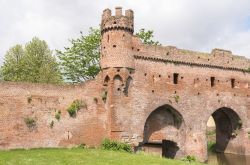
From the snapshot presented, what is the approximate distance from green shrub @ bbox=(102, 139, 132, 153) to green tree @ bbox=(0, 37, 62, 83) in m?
17.2

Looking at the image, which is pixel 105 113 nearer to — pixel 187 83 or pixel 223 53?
pixel 187 83

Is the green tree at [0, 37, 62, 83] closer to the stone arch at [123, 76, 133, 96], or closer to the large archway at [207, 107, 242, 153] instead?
the stone arch at [123, 76, 133, 96]

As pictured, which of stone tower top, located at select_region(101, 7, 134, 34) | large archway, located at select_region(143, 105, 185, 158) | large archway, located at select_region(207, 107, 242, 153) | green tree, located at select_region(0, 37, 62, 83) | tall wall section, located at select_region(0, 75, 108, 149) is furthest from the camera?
green tree, located at select_region(0, 37, 62, 83)

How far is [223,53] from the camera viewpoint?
1282 inches

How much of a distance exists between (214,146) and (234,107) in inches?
266

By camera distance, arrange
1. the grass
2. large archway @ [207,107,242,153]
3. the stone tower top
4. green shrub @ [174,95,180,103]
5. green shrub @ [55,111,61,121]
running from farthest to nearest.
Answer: large archway @ [207,107,242,153]
green shrub @ [174,95,180,103]
the stone tower top
green shrub @ [55,111,61,121]
the grass

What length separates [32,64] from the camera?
41750mm

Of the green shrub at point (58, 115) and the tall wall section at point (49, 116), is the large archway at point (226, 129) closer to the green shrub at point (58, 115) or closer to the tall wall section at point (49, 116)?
the tall wall section at point (49, 116)

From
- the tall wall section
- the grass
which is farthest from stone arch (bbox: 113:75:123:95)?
the grass

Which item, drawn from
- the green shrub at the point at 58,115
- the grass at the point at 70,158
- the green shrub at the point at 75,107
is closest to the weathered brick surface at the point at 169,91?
the green shrub at the point at 75,107

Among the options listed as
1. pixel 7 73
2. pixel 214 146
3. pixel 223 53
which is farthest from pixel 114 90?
pixel 7 73

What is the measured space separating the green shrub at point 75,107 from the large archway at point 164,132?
18.7 ft

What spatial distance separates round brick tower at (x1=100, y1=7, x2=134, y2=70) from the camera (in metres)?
26.6

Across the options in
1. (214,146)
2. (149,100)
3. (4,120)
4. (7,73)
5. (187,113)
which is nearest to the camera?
(4,120)
